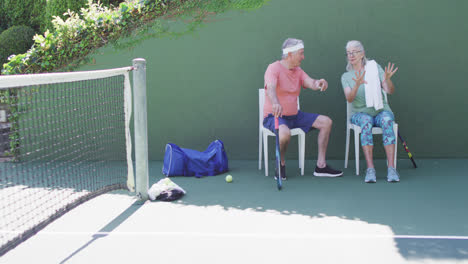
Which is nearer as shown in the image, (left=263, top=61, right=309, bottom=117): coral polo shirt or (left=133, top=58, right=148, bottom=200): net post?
(left=133, top=58, right=148, bottom=200): net post

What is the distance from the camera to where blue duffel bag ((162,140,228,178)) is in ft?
18.2

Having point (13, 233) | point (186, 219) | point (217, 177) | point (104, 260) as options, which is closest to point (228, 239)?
point (186, 219)

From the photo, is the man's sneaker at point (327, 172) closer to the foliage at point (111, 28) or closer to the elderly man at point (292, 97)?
the elderly man at point (292, 97)

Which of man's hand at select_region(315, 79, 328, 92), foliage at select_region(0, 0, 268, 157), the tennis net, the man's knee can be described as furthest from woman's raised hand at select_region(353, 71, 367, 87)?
the tennis net

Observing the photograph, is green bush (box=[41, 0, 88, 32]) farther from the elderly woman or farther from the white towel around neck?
the white towel around neck

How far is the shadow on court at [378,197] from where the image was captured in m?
3.57

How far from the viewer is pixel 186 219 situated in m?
4.01

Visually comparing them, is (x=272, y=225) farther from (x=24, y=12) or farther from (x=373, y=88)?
(x=24, y=12)

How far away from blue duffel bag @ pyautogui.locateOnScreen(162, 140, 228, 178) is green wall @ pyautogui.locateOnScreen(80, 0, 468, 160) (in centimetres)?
77

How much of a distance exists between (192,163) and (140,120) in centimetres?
129

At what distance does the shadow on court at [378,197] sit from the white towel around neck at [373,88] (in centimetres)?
77

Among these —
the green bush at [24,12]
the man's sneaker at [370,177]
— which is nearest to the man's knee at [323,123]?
the man's sneaker at [370,177]

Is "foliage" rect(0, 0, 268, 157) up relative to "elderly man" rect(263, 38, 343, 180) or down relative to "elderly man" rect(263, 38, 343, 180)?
up

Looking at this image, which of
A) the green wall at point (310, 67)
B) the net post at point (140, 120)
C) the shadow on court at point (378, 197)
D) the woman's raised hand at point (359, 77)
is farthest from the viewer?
the green wall at point (310, 67)
